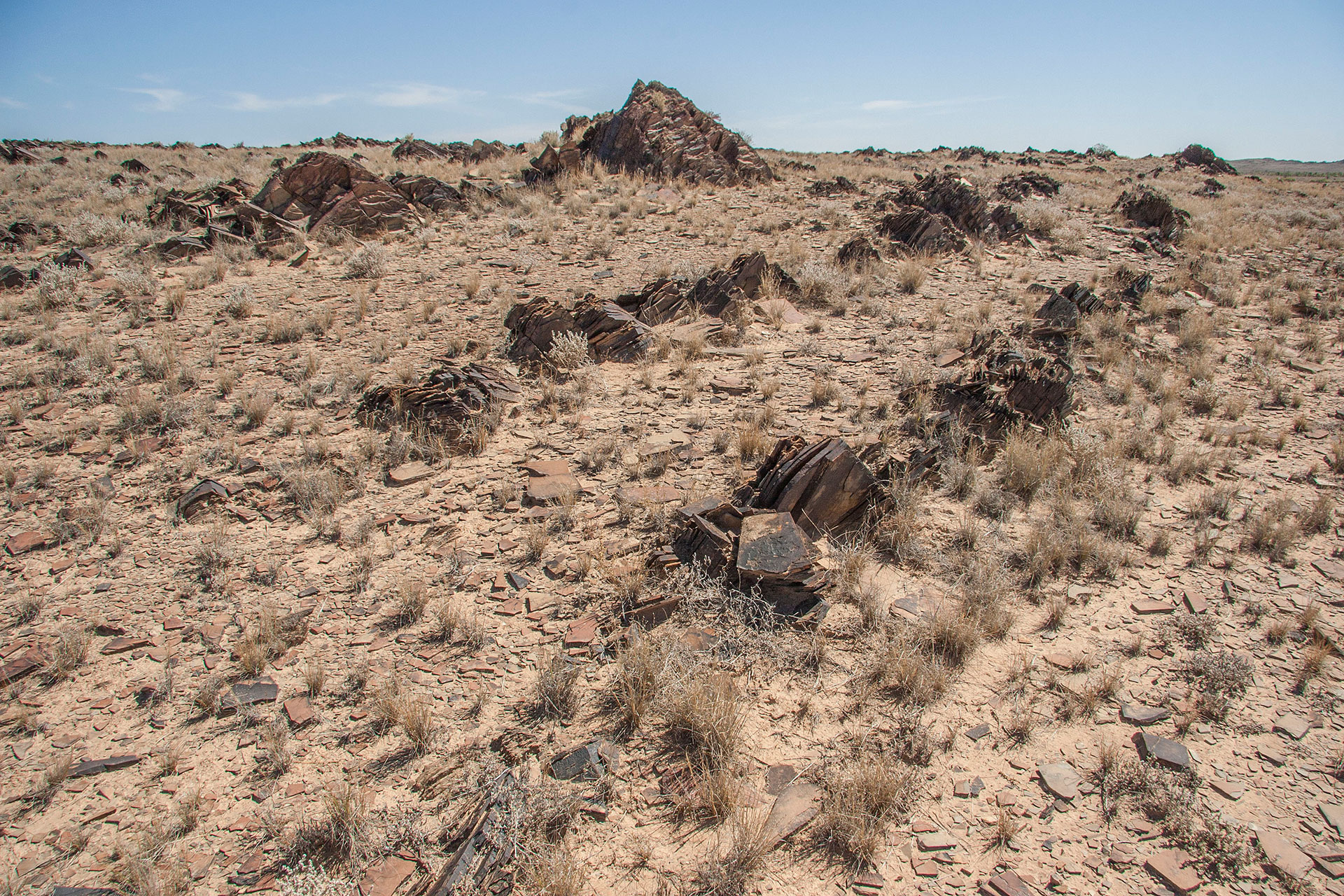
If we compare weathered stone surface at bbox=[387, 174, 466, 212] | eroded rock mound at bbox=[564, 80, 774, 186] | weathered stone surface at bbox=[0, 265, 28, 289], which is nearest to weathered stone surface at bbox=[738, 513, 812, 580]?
weathered stone surface at bbox=[0, 265, 28, 289]

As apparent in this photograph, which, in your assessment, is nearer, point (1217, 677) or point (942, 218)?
point (1217, 677)

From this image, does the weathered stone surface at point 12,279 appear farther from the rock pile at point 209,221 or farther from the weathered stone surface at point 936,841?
the weathered stone surface at point 936,841

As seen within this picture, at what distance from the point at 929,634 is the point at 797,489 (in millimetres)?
1657

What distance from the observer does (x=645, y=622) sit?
16.0 feet

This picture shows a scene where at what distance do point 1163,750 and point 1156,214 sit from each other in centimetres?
1818

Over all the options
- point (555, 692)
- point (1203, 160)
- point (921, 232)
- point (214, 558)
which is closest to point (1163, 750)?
point (555, 692)

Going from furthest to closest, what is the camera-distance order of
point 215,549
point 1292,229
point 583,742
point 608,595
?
point 1292,229, point 215,549, point 608,595, point 583,742

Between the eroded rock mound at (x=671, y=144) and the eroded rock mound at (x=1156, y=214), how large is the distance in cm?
1017

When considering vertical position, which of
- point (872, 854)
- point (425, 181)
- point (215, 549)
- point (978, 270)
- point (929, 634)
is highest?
point (425, 181)

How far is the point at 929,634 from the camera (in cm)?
462

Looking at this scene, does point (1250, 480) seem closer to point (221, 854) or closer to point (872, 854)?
point (872, 854)

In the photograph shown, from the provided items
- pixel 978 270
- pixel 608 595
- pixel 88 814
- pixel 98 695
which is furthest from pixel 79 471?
pixel 978 270

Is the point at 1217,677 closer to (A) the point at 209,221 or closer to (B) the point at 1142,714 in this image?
(B) the point at 1142,714

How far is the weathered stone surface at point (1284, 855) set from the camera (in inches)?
125
